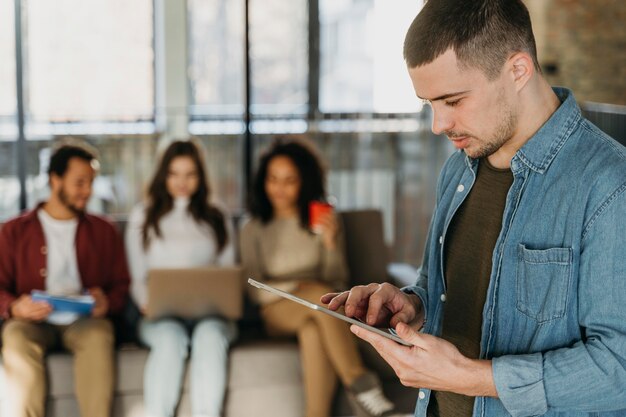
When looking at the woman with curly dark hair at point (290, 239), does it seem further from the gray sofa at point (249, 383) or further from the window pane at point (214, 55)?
the window pane at point (214, 55)

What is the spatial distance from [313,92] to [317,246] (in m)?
2.67

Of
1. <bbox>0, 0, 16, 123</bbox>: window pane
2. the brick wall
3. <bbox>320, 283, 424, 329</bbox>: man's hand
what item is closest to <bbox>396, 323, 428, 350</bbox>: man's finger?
<bbox>320, 283, 424, 329</bbox>: man's hand

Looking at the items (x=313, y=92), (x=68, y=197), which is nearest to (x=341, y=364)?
(x=68, y=197)

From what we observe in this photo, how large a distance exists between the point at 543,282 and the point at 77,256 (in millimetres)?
2830

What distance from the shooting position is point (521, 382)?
1336mm

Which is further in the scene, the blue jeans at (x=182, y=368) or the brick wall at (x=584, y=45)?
the brick wall at (x=584, y=45)

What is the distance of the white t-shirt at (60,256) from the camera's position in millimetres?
3836

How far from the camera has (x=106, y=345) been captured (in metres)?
3.64

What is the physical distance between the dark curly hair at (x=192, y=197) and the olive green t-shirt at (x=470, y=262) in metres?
2.54

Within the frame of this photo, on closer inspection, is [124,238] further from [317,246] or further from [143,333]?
[317,246]

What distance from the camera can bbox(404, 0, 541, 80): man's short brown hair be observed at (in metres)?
1.39

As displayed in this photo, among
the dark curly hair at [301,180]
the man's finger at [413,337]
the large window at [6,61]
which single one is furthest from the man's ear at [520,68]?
the large window at [6,61]

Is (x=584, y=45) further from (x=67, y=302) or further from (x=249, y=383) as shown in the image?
(x=67, y=302)

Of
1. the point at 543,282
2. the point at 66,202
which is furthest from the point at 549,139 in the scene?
the point at 66,202
